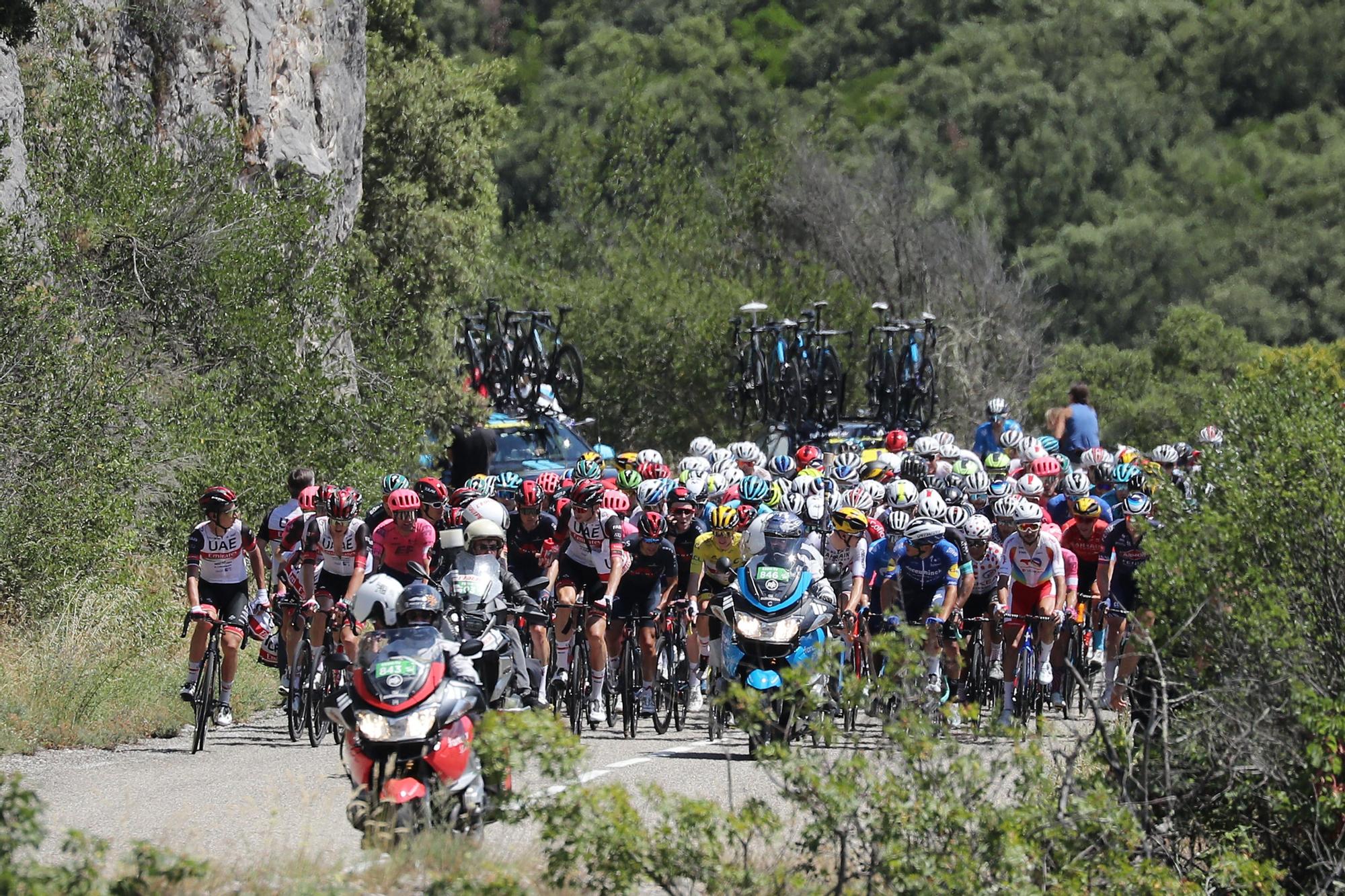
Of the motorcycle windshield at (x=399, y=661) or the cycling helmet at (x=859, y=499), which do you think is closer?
the motorcycle windshield at (x=399, y=661)

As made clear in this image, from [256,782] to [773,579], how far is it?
362 centimetres

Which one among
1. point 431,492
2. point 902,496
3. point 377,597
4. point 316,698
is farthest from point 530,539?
point 377,597

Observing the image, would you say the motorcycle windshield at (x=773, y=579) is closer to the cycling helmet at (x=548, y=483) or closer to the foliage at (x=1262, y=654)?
the foliage at (x=1262, y=654)

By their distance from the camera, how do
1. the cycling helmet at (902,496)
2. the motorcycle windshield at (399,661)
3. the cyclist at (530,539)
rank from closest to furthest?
the motorcycle windshield at (399,661)
the cyclist at (530,539)
the cycling helmet at (902,496)

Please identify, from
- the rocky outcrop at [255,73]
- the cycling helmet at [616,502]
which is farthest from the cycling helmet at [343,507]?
the rocky outcrop at [255,73]

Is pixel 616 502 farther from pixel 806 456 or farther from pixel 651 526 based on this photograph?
pixel 806 456

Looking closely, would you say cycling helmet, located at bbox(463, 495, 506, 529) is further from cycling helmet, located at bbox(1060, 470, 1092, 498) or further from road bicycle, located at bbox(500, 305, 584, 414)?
road bicycle, located at bbox(500, 305, 584, 414)

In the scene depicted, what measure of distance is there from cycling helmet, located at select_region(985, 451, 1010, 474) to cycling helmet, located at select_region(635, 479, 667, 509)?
6.51 metres

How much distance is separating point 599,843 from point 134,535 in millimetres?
Result: 12089

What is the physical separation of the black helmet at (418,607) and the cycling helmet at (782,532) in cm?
398

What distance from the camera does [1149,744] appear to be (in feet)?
29.2

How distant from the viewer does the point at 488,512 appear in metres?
12.8

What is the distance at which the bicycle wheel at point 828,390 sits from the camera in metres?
32.1

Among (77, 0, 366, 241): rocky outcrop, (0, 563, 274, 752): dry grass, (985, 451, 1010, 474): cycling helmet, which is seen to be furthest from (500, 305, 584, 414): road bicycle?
(0, 563, 274, 752): dry grass
